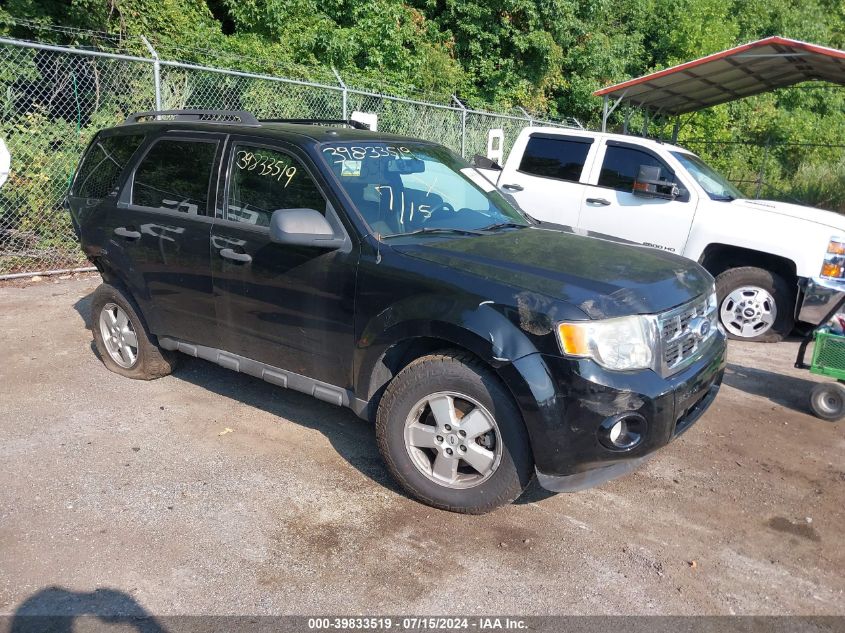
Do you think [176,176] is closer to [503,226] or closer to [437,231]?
[437,231]

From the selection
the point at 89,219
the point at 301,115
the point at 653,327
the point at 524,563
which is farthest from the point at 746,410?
the point at 301,115

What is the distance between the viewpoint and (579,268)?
3.54m

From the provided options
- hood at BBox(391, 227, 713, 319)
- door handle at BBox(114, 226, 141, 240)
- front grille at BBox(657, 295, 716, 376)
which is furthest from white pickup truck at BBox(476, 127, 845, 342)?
door handle at BBox(114, 226, 141, 240)

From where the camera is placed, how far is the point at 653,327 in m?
3.30

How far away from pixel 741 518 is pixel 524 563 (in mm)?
1326

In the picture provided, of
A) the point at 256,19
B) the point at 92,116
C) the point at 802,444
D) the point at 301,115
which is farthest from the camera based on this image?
the point at 256,19

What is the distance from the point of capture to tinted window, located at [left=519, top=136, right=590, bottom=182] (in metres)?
8.13

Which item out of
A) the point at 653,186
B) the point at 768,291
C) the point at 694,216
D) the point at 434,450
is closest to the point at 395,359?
the point at 434,450

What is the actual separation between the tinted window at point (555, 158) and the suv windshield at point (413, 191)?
371 centimetres

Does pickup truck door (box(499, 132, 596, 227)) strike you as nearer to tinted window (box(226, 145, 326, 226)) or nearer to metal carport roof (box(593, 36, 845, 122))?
metal carport roof (box(593, 36, 845, 122))

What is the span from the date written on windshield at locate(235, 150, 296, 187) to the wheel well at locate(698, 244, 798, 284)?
4.89 m

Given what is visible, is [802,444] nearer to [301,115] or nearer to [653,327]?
[653,327]

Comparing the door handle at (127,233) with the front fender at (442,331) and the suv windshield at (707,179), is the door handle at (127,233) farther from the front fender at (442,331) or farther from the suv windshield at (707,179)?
the suv windshield at (707,179)

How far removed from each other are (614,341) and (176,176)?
10.3 feet
